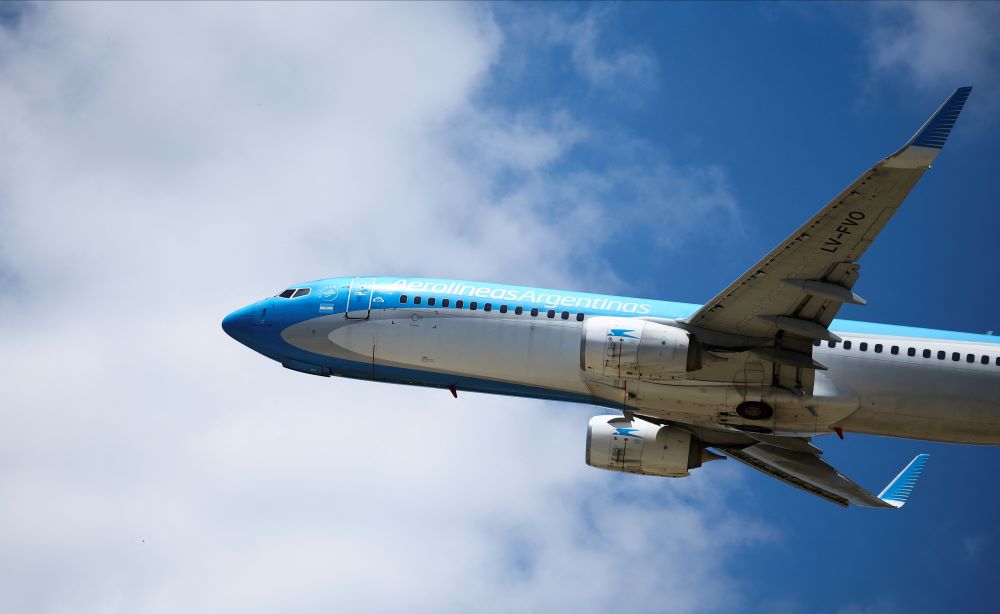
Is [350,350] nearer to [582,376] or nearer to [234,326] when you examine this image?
[234,326]

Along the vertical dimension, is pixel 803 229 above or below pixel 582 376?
above

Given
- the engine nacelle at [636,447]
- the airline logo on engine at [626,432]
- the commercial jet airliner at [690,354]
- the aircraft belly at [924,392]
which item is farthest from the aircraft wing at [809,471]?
the aircraft belly at [924,392]

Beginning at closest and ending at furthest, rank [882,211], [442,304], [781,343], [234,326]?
1. [882,211]
2. [781,343]
3. [442,304]
4. [234,326]

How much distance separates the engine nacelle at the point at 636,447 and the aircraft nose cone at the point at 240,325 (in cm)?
1118

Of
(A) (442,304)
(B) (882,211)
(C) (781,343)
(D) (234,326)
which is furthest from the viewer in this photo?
(D) (234,326)

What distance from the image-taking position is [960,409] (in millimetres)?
36062

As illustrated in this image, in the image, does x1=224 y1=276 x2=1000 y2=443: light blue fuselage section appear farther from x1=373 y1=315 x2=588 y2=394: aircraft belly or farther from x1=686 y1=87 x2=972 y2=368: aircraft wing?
x1=686 y1=87 x2=972 y2=368: aircraft wing

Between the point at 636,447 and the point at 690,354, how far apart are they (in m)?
5.62

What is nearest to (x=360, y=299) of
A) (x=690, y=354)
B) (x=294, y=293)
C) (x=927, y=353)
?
(x=294, y=293)

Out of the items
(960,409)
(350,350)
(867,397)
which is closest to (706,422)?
(867,397)

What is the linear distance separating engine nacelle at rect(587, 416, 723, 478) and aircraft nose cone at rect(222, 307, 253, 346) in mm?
11176

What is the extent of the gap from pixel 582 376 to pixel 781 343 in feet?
18.7

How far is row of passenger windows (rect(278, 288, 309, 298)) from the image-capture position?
4028cm

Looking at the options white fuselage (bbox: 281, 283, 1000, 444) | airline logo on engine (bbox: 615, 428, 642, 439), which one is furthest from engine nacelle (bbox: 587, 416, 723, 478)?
white fuselage (bbox: 281, 283, 1000, 444)
